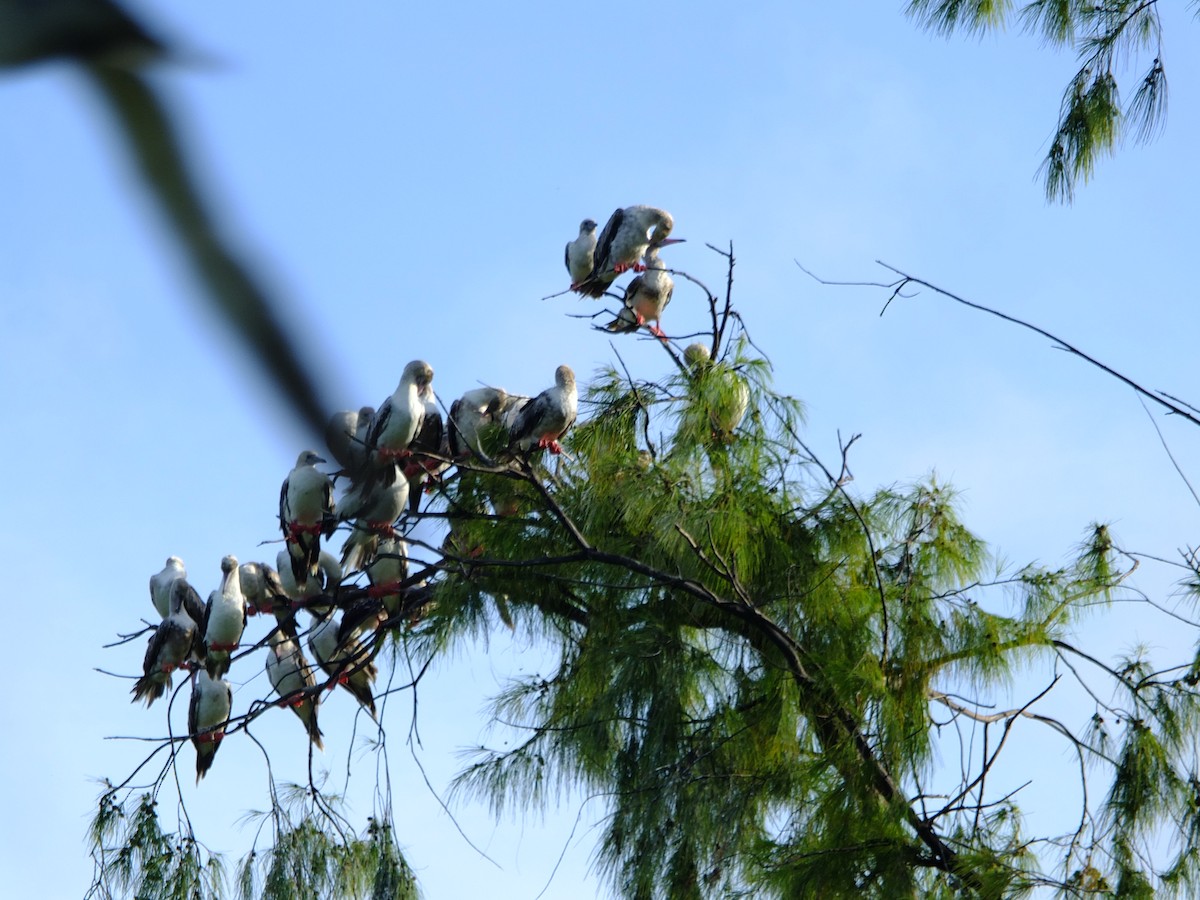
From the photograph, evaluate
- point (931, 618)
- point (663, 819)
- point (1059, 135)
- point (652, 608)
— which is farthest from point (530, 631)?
point (1059, 135)

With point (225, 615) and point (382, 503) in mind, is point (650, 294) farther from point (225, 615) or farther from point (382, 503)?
point (225, 615)

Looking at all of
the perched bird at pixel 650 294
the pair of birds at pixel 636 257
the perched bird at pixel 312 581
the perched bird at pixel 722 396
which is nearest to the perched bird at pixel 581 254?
the pair of birds at pixel 636 257

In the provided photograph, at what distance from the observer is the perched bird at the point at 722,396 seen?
4242mm

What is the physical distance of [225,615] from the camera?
679cm

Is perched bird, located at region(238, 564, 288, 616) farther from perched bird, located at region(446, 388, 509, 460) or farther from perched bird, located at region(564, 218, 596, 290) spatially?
perched bird, located at region(564, 218, 596, 290)

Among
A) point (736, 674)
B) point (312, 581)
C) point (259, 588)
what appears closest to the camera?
point (736, 674)

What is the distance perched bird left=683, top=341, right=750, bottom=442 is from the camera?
4242 millimetres

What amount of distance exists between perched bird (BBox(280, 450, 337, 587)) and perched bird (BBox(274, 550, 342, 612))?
109mm

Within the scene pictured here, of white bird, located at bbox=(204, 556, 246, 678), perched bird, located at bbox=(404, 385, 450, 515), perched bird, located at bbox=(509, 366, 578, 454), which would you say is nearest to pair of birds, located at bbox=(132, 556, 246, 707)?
white bird, located at bbox=(204, 556, 246, 678)

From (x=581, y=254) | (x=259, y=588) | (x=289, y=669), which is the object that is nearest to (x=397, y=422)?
(x=289, y=669)

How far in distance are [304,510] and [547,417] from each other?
131cm

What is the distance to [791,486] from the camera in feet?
14.5

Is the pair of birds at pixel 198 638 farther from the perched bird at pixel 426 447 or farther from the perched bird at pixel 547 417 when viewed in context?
the perched bird at pixel 547 417

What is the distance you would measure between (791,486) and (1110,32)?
1.56m
